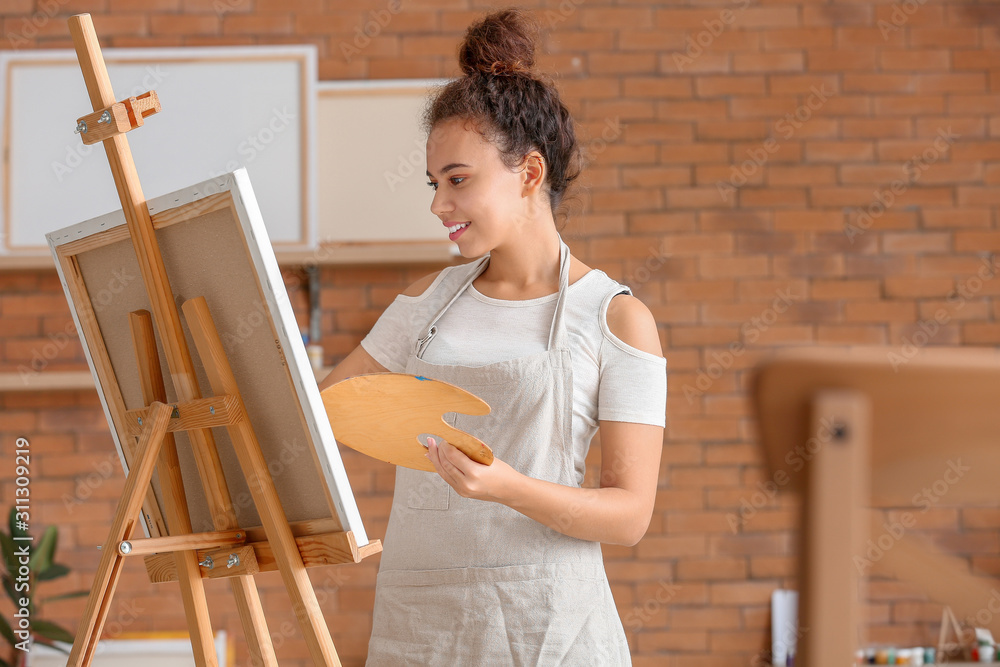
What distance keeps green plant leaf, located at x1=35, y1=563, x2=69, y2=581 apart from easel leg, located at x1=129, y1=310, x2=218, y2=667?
174cm

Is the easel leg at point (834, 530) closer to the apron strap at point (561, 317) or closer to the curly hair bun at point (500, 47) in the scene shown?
the apron strap at point (561, 317)

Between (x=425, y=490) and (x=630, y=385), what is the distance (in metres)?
0.38

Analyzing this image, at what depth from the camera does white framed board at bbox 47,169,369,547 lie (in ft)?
3.65

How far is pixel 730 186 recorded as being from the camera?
3072 millimetres

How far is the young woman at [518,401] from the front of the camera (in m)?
1.31

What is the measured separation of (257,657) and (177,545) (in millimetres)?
194

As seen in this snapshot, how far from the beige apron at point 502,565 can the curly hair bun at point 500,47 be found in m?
0.38

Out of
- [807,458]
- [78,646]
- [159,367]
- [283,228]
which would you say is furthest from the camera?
[283,228]

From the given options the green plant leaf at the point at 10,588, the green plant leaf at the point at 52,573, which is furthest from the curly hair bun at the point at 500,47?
the green plant leaf at the point at 10,588

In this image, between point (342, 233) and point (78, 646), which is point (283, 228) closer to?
point (342, 233)

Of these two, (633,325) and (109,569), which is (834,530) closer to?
(633,325)

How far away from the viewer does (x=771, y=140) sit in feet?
10.1

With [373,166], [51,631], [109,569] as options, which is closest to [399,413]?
[109,569]

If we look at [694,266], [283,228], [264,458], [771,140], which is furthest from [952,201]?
[264,458]
